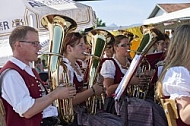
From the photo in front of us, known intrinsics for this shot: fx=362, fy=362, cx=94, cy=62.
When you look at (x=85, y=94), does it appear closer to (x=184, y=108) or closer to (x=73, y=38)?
(x=73, y=38)

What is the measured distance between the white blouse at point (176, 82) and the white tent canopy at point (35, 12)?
6.55 ft

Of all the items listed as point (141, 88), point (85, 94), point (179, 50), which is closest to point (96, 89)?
point (85, 94)

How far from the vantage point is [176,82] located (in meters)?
1.98

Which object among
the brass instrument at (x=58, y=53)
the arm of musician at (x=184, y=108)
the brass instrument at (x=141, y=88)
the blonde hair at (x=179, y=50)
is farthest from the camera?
the brass instrument at (x=141, y=88)

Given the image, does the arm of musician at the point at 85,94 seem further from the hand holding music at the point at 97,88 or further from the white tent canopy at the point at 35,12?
the white tent canopy at the point at 35,12

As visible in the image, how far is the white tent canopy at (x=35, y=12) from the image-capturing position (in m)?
3.93

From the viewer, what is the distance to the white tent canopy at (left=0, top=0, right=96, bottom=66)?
12.9ft

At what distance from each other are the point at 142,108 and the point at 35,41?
1215mm

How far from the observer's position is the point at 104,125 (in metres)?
2.95

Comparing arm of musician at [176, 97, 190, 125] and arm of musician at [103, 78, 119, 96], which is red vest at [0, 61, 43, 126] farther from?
arm of musician at [103, 78, 119, 96]

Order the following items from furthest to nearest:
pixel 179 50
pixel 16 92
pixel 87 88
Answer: pixel 87 88
pixel 16 92
pixel 179 50

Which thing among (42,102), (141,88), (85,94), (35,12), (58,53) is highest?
(35,12)

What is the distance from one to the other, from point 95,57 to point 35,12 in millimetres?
1087

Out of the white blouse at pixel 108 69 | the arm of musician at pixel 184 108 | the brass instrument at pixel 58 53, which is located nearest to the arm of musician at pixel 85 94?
the brass instrument at pixel 58 53
